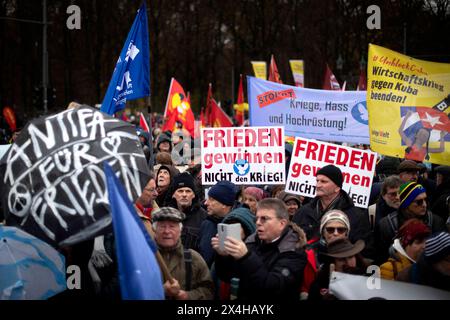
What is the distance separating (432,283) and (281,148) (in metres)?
4.34

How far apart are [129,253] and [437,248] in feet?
5.69

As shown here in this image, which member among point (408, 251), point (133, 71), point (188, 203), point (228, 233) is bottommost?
point (188, 203)

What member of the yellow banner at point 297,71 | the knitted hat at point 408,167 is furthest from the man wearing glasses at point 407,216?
the yellow banner at point 297,71

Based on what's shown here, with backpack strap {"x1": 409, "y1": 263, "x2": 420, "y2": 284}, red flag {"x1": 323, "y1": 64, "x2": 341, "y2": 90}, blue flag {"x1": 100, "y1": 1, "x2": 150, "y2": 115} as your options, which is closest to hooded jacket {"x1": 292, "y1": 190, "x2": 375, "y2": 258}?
backpack strap {"x1": 409, "y1": 263, "x2": 420, "y2": 284}

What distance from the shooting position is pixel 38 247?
15.0 feet

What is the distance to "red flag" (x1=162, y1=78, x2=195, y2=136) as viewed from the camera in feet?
56.9

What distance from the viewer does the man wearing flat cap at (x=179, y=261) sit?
485cm

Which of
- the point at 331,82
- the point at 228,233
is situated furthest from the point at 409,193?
the point at 331,82

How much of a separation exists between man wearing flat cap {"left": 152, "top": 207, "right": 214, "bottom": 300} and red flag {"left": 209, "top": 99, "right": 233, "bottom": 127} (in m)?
11.9

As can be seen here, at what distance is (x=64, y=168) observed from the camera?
413 centimetres

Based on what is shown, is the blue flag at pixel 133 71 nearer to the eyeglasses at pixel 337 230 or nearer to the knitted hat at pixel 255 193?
the knitted hat at pixel 255 193

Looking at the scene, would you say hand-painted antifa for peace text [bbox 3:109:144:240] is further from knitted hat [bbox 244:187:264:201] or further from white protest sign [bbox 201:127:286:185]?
white protest sign [bbox 201:127:286:185]

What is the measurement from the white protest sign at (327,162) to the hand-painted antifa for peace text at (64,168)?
3940mm

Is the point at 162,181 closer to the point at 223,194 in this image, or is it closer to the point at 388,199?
the point at 223,194
